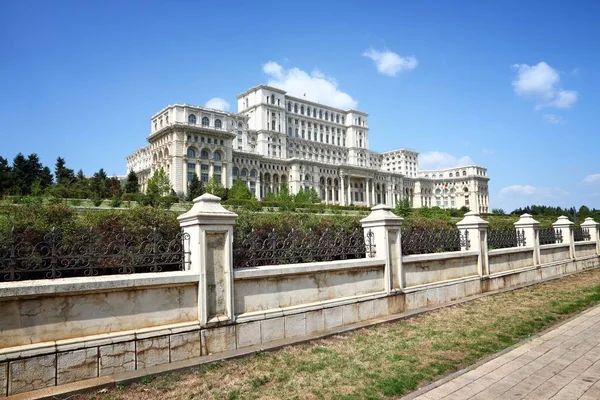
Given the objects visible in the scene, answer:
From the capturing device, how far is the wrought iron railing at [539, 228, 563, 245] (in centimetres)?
1511

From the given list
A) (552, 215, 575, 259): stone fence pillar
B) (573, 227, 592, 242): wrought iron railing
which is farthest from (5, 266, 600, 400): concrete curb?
(573, 227, 592, 242): wrought iron railing

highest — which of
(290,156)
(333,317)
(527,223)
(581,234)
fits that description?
(290,156)

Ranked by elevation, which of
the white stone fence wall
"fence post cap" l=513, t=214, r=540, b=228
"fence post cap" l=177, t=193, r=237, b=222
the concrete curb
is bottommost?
the concrete curb

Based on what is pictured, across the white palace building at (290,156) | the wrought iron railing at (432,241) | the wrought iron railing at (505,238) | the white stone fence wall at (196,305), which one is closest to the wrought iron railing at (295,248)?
the white stone fence wall at (196,305)

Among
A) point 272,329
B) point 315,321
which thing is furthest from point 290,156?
point 272,329

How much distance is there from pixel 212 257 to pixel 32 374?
2.43 metres

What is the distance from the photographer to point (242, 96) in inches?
3947

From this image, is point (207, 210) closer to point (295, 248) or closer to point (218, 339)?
point (218, 339)

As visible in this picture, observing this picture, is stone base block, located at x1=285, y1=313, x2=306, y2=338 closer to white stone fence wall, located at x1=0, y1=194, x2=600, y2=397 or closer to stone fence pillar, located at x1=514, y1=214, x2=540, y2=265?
white stone fence wall, located at x1=0, y1=194, x2=600, y2=397

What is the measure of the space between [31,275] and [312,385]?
17.4 ft

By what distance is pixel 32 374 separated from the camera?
4.47 meters

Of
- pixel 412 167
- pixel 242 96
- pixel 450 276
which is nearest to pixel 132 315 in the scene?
pixel 450 276

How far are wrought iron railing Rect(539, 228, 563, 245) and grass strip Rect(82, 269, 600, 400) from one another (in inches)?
274

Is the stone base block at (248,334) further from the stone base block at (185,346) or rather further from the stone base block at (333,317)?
the stone base block at (333,317)
